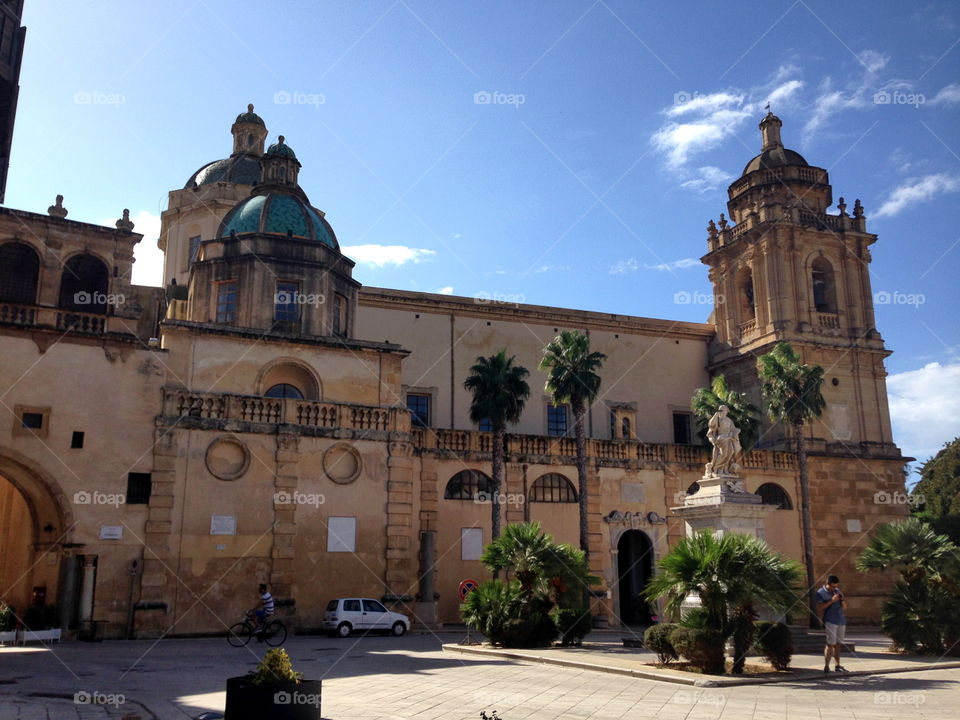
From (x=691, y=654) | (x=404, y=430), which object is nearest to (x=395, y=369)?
(x=404, y=430)

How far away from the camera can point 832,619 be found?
1611 centimetres

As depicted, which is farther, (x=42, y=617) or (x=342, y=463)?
(x=342, y=463)

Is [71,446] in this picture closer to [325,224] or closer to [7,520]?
[7,520]

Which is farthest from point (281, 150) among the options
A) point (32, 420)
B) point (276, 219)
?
point (32, 420)

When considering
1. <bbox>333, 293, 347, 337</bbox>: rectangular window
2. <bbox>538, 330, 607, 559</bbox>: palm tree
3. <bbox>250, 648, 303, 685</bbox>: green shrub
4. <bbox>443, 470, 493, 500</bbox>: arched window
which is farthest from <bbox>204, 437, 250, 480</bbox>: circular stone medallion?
<bbox>250, 648, 303, 685</bbox>: green shrub

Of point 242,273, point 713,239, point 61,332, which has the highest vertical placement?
point 713,239

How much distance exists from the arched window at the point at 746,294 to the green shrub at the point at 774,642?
30.4m

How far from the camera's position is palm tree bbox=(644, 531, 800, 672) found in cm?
1506

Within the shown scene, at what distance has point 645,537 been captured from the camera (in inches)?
1438

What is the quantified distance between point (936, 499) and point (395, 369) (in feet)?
123

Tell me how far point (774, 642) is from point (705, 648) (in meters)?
1.51

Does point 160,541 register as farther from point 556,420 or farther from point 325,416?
point 556,420

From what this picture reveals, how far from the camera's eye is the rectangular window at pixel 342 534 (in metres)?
28.7

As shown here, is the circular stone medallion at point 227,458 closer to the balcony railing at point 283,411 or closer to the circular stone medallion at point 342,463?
the balcony railing at point 283,411
